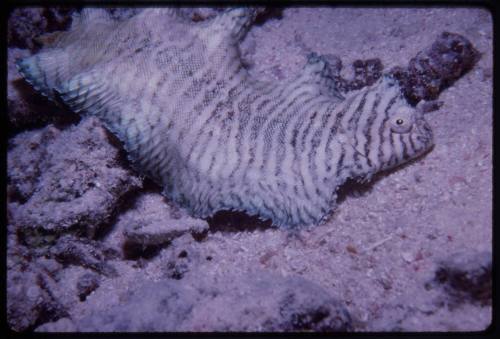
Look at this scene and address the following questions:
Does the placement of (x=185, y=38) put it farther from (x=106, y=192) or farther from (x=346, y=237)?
(x=346, y=237)

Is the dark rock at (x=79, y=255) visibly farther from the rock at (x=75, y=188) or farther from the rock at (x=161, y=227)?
the rock at (x=161, y=227)

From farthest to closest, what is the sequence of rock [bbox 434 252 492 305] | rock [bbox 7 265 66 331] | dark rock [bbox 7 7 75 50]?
dark rock [bbox 7 7 75 50] → rock [bbox 7 265 66 331] → rock [bbox 434 252 492 305]

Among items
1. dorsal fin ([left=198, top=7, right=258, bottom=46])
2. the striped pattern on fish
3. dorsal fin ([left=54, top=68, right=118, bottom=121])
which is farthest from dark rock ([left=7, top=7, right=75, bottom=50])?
dorsal fin ([left=198, top=7, right=258, bottom=46])

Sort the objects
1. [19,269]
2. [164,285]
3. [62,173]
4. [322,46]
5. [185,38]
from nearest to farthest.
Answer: [164,285] < [19,269] < [62,173] < [185,38] < [322,46]

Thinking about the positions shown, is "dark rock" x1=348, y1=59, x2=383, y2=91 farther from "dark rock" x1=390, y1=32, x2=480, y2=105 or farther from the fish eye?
the fish eye

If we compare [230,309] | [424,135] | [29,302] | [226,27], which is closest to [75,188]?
[29,302]
